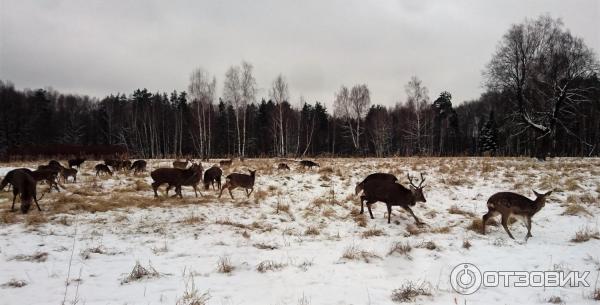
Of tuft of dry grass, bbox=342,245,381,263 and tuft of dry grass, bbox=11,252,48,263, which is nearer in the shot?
tuft of dry grass, bbox=11,252,48,263

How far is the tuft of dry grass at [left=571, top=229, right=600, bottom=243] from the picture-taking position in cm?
796

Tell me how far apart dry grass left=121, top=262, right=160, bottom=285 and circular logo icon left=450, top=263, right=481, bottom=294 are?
480 centimetres

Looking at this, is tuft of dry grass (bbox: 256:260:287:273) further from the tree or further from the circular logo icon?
the tree

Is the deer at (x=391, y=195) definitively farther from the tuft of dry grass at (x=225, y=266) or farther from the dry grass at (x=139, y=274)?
the dry grass at (x=139, y=274)

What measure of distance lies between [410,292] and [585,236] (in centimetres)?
550

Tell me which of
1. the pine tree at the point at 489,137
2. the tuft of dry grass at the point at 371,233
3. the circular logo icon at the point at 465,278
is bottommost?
the circular logo icon at the point at 465,278

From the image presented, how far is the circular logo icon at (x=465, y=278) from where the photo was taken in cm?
566

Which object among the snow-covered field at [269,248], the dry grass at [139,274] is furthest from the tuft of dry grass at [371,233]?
the dry grass at [139,274]

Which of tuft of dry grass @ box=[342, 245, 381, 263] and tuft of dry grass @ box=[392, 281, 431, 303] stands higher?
tuft of dry grass @ box=[342, 245, 381, 263]

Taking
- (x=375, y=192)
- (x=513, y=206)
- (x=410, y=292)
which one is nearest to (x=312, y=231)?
(x=375, y=192)

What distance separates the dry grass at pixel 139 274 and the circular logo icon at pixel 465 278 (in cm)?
480

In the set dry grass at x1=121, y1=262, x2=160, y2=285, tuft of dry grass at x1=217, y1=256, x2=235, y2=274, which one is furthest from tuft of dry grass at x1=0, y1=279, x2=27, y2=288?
tuft of dry grass at x1=217, y1=256, x2=235, y2=274

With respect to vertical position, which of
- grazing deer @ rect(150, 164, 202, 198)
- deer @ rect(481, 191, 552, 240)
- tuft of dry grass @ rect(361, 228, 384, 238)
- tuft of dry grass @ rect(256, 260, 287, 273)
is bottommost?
tuft of dry grass @ rect(256, 260, 287, 273)

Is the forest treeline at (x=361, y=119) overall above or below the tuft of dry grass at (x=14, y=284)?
above
